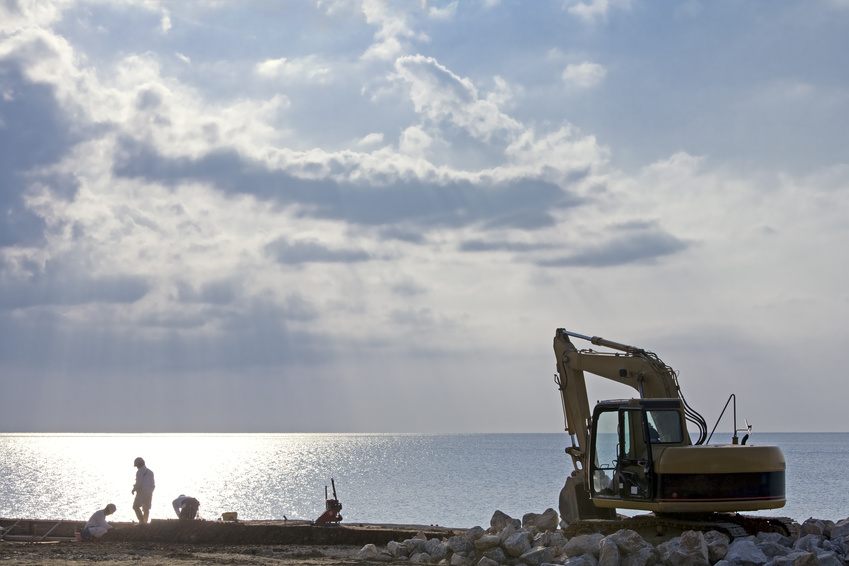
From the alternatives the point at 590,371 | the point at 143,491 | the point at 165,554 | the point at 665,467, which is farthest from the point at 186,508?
the point at 665,467

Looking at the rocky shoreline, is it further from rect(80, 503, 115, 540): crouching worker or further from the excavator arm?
the excavator arm

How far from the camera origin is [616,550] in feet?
43.7

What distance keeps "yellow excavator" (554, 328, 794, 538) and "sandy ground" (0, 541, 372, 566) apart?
425 centimetres

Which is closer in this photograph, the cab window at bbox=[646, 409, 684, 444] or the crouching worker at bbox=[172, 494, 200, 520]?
the cab window at bbox=[646, 409, 684, 444]

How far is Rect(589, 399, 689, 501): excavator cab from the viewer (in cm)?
1447

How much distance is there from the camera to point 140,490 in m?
17.8

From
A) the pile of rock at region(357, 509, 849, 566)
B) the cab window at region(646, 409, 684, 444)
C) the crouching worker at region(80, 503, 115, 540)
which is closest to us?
the pile of rock at region(357, 509, 849, 566)

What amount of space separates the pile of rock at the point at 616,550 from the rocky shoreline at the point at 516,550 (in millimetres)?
14

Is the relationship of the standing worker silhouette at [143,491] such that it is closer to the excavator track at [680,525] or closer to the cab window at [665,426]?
the excavator track at [680,525]

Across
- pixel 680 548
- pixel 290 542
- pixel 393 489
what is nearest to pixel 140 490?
pixel 290 542

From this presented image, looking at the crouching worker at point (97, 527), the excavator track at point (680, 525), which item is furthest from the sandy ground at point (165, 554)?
the excavator track at point (680, 525)

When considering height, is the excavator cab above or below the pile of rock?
above

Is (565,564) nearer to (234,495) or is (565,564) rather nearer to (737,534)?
(737,534)

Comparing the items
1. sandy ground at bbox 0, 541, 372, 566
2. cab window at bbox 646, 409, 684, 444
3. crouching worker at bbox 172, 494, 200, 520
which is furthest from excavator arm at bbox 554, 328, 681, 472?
crouching worker at bbox 172, 494, 200, 520
